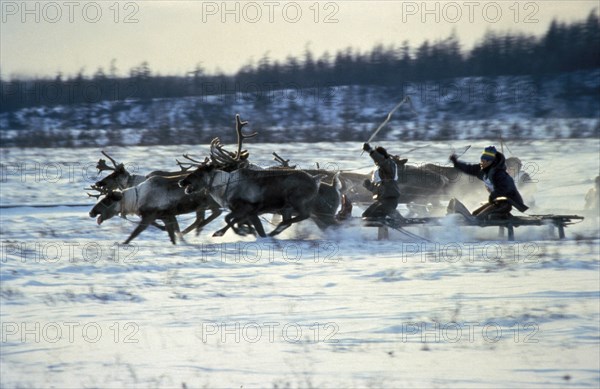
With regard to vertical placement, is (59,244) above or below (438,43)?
below

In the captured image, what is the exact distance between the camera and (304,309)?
12250 millimetres

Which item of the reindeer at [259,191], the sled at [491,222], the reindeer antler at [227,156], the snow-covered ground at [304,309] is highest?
the reindeer antler at [227,156]

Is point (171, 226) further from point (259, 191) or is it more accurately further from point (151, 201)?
→ point (259, 191)

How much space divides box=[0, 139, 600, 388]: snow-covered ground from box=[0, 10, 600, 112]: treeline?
110 ft

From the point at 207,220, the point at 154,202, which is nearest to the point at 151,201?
the point at 154,202

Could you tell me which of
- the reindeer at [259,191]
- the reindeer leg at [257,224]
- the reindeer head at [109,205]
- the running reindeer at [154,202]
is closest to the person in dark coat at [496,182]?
the reindeer at [259,191]

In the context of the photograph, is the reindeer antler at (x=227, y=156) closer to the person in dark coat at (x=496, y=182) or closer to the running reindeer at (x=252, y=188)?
the running reindeer at (x=252, y=188)

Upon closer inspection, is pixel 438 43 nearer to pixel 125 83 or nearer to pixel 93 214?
pixel 125 83

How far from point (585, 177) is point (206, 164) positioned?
16.1m

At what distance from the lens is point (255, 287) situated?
13727 mm

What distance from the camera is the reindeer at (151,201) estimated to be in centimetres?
1727

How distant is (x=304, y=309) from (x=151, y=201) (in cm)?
574

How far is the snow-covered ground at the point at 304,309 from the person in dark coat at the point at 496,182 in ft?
2.04

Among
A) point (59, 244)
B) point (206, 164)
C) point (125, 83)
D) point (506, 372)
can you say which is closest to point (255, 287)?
point (206, 164)
